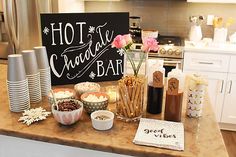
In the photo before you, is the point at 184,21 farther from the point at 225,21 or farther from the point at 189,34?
the point at 225,21

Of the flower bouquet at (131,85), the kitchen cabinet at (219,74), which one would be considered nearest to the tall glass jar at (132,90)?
the flower bouquet at (131,85)

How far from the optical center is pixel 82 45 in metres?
1.48

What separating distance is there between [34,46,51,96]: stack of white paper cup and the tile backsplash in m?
2.27

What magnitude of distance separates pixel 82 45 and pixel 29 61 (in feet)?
1.17

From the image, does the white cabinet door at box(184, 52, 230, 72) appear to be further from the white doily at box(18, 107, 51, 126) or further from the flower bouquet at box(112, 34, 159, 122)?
the white doily at box(18, 107, 51, 126)

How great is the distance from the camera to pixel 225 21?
10.5ft

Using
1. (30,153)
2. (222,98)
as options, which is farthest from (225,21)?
(30,153)

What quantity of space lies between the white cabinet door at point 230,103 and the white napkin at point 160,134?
6.31 feet

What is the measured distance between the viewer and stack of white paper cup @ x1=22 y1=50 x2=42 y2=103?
1.19 metres

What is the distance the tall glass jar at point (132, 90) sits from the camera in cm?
110

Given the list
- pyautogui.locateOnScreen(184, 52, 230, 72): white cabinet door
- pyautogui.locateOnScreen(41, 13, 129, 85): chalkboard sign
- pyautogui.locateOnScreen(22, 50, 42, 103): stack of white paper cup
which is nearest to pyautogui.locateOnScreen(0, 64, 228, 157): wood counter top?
pyautogui.locateOnScreen(22, 50, 42, 103): stack of white paper cup

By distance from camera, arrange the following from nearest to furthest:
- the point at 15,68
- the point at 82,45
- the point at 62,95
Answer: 1. the point at 15,68
2. the point at 62,95
3. the point at 82,45

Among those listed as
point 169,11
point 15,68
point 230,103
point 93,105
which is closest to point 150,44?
point 93,105

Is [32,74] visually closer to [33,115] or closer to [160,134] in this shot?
[33,115]
